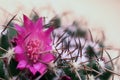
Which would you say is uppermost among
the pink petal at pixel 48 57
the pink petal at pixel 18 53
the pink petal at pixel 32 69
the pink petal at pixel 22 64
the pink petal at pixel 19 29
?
the pink petal at pixel 19 29

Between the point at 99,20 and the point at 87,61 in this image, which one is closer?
the point at 87,61

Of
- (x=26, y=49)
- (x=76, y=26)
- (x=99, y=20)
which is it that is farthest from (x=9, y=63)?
(x=99, y=20)

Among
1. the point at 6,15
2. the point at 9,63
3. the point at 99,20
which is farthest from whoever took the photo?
the point at 99,20

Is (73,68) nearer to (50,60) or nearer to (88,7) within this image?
(50,60)

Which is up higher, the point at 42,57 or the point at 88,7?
the point at 88,7

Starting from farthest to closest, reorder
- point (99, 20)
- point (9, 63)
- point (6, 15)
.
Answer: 1. point (99, 20)
2. point (6, 15)
3. point (9, 63)

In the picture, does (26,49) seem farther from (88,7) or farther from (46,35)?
(88,7)

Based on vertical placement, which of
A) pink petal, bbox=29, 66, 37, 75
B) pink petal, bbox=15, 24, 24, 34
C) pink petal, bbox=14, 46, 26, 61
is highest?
pink petal, bbox=15, 24, 24, 34
